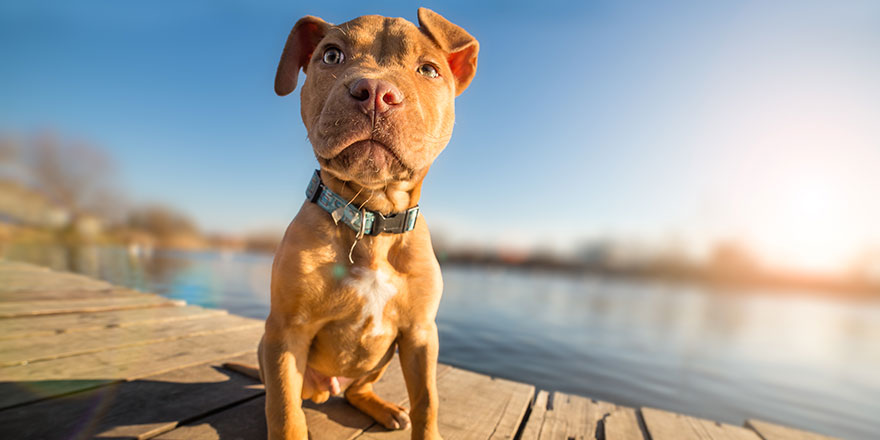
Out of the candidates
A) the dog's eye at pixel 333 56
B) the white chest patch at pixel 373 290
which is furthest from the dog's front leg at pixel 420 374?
the dog's eye at pixel 333 56

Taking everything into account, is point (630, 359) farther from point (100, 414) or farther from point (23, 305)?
point (23, 305)

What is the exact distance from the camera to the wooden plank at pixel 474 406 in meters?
2.22

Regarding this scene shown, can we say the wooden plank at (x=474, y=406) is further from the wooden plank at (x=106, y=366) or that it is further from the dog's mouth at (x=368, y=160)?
the wooden plank at (x=106, y=366)

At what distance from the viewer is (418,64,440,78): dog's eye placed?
1904mm

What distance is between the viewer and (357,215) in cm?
184

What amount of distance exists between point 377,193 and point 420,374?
903 millimetres

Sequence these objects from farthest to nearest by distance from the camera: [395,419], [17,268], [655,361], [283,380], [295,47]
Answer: [655,361], [17,268], [395,419], [295,47], [283,380]

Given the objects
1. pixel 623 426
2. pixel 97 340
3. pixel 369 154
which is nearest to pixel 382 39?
pixel 369 154

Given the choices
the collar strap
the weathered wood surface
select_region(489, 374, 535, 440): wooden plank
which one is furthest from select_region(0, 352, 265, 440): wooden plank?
the weathered wood surface

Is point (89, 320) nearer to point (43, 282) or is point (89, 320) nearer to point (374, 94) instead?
point (43, 282)

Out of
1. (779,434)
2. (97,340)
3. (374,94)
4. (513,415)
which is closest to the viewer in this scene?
(374,94)

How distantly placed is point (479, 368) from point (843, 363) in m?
13.4

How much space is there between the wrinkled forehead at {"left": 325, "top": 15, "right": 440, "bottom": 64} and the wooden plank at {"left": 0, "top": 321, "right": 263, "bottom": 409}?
2482 millimetres

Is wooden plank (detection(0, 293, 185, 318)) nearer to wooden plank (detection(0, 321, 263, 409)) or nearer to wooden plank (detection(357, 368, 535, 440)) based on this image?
wooden plank (detection(0, 321, 263, 409))
